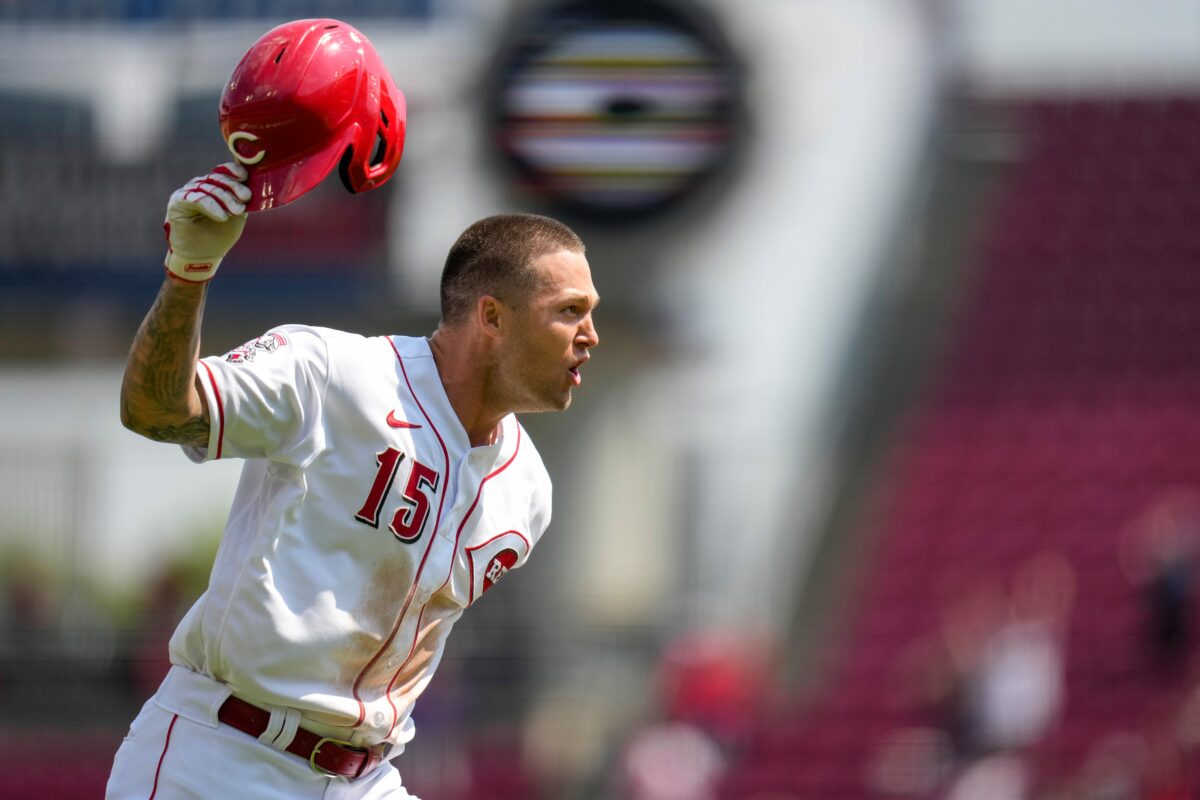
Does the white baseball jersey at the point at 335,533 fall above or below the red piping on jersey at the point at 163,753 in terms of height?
above

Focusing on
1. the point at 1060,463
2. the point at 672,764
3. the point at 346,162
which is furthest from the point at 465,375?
the point at 1060,463

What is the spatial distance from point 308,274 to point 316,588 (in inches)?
474

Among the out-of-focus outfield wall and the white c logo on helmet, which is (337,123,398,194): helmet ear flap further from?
the out-of-focus outfield wall

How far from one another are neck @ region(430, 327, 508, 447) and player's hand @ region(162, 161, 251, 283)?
2.57ft

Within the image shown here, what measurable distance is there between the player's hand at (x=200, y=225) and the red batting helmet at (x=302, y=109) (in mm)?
104

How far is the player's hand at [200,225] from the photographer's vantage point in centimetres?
326

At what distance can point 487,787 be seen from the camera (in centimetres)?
1282

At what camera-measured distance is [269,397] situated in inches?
138

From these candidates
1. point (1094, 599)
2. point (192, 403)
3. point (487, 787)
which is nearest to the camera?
point (192, 403)

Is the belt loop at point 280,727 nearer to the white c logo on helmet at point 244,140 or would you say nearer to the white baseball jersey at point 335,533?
the white baseball jersey at point 335,533

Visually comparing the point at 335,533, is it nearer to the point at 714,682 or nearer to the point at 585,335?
the point at 585,335

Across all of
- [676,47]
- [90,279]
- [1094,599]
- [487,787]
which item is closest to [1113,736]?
[1094,599]

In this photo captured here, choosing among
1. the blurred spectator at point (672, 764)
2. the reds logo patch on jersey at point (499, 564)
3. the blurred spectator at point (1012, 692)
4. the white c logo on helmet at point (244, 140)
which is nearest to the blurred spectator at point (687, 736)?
the blurred spectator at point (672, 764)

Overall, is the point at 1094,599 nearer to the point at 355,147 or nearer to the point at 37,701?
the point at 37,701
